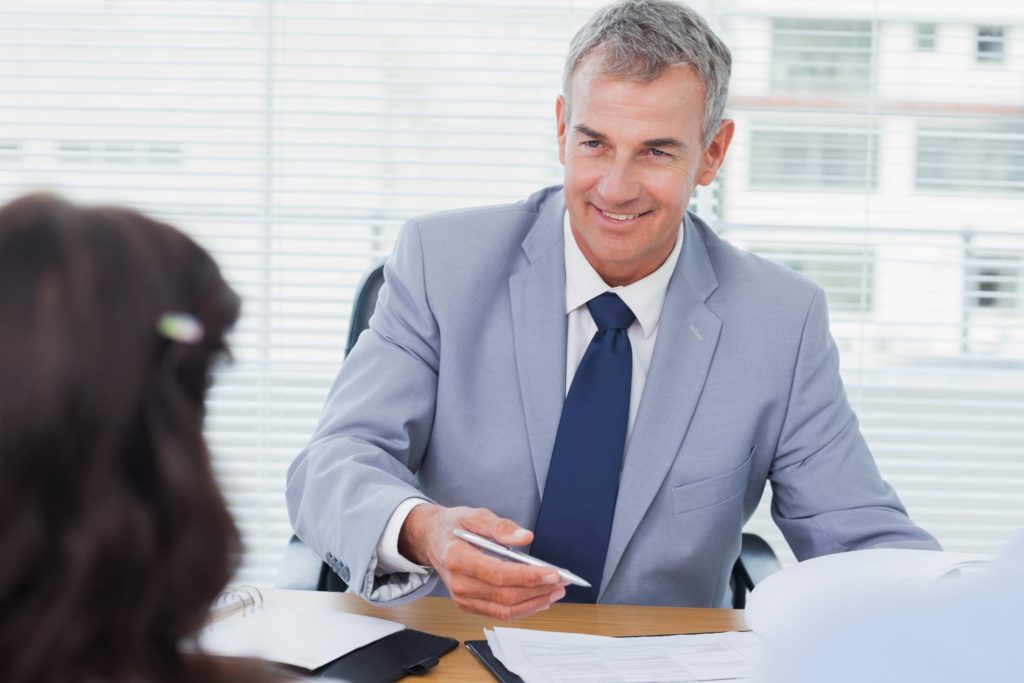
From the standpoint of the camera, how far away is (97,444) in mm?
A: 542

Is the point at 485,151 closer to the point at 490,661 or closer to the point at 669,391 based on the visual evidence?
the point at 669,391

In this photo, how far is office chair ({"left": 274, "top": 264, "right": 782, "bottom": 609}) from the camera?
154 centimetres

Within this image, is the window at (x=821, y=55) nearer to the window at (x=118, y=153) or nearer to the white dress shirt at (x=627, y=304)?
the white dress shirt at (x=627, y=304)

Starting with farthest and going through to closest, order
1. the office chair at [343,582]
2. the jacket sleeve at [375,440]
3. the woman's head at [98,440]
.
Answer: the office chair at [343,582]
the jacket sleeve at [375,440]
the woman's head at [98,440]

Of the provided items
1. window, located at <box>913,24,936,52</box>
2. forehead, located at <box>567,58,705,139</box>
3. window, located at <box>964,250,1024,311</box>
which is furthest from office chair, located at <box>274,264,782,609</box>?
window, located at <box>913,24,936,52</box>

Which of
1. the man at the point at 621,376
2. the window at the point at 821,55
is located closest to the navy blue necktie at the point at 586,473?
the man at the point at 621,376

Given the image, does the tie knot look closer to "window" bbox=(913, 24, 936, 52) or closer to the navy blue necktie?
the navy blue necktie

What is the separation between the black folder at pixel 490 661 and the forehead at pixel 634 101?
87 cm

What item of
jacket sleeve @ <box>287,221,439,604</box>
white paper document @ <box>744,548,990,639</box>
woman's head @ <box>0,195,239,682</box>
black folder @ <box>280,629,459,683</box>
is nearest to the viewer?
woman's head @ <box>0,195,239,682</box>

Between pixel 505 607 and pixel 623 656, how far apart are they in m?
0.16

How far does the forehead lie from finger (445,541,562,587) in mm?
777

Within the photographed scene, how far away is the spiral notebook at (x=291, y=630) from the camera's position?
3.88 ft

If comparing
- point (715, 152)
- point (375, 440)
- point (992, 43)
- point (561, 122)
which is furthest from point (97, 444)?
point (992, 43)

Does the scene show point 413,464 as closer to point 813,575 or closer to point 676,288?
point 676,288
